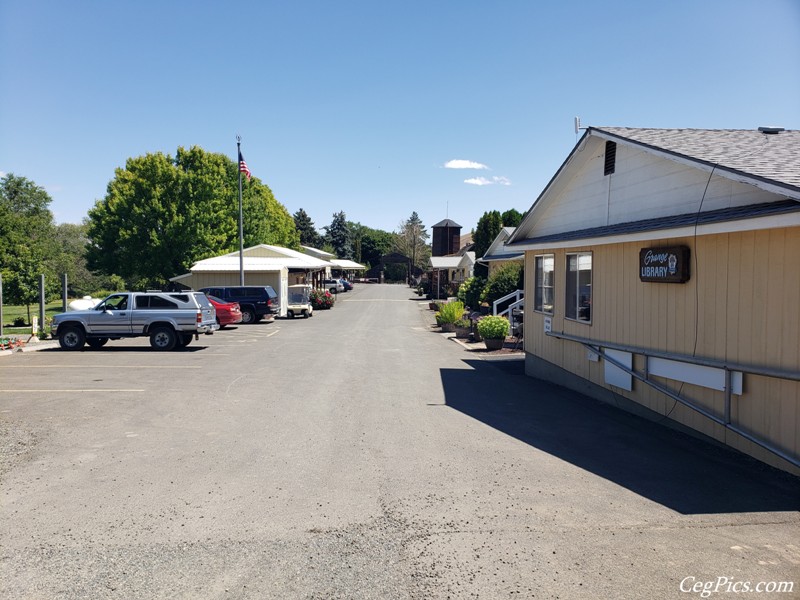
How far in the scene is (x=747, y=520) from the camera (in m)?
6.10

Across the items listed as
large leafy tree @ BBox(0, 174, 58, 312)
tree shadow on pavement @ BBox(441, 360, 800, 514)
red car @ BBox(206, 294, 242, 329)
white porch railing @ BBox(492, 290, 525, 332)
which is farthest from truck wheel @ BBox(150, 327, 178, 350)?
large leafy tree @ BBox(0, 174, 58, 312)

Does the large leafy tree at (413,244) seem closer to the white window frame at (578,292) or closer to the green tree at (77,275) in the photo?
the green tree at (77,275)

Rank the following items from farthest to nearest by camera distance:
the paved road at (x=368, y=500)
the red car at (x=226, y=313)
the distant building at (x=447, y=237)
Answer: the distant building at (x=447, y=237) → the red car at (x=226, y=313) → the paved road at (x=368, y=500)

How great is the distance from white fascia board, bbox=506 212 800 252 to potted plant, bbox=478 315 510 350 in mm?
8102

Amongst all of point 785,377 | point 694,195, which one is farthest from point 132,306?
point 785,377

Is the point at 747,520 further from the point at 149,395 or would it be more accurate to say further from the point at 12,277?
the point at 12,277

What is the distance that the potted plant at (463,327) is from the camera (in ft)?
86.7

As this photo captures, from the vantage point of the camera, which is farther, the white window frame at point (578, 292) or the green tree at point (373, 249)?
the green tree at point (373, 249)

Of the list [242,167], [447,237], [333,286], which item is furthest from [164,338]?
[447,237]

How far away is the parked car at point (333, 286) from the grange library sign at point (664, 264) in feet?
182

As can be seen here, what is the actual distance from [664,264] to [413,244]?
105433 mm

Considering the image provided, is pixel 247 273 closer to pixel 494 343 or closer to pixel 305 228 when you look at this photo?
pixel 494 343

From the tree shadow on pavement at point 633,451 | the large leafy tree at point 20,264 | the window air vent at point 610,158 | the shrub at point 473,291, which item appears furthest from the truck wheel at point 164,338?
the large leafy tree at point 20,264

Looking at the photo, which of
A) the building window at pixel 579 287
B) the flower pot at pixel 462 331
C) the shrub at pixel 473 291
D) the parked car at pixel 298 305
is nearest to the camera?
the building window at pixel 579 287
